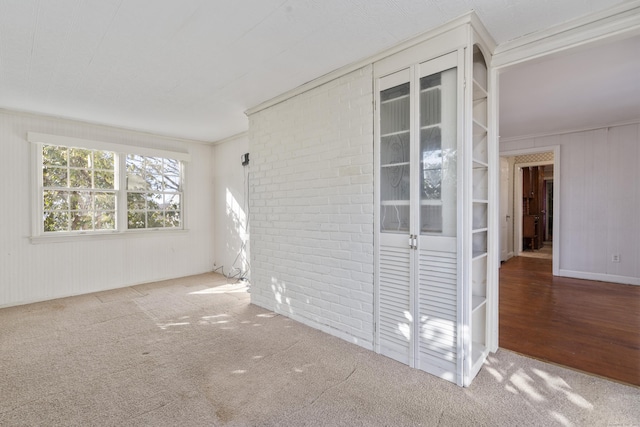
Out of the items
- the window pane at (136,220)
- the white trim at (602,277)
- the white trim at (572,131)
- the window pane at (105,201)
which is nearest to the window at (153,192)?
the window pane at (136,220)

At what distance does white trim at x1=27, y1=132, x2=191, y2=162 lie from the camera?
159 inches

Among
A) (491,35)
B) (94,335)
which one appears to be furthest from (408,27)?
(94,335)

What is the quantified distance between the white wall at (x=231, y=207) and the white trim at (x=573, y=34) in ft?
12.1

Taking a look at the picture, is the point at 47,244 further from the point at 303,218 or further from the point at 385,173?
the point at 385,173

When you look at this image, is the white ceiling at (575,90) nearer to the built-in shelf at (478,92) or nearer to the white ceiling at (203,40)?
the white ceiling at (203,40)

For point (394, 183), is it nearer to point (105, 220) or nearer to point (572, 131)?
point (105, 220)

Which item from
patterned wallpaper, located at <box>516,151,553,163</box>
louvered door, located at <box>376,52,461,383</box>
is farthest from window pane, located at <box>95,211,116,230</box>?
Result: patterned wallpaper, located at <box>516,151,553,163</box>

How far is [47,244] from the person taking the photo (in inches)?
163

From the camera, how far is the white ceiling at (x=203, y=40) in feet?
6.41

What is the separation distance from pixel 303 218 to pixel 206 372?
1.65 meters

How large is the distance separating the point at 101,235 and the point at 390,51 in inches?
186

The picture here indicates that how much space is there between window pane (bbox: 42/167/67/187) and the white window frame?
2.6 inches

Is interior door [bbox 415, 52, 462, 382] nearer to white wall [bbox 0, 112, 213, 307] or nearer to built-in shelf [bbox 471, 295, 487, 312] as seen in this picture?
built-in shelf [bbox 471, 295, 487, 312]

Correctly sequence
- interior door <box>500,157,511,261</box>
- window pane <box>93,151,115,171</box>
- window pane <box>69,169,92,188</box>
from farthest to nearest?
interior door <box>500,157,511,261</box>
window pane <box>93,151,115,171</box>
window pane <box>69,169,92,188</box>
